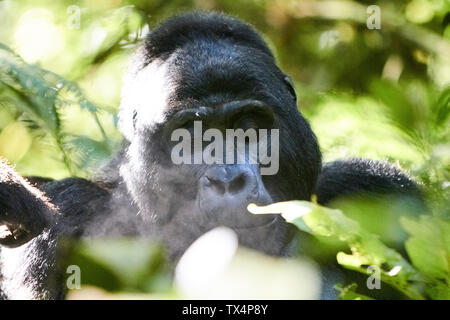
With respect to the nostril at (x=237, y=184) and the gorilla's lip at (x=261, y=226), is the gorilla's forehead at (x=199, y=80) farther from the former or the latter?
the gorilla's lip at (x=261, y=226)

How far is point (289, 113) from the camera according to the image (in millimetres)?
3996

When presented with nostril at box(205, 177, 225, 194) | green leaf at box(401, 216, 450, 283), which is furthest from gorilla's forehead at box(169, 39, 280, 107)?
green leaf at box(401, 216, 450, 283)

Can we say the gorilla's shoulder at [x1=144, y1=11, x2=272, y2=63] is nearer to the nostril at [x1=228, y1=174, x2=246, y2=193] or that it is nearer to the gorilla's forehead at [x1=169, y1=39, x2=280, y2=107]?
the gorilla's forehead at [x1=169, y1=39, x2=280, y2=107]

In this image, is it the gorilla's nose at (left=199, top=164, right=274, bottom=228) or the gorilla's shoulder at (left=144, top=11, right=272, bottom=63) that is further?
the gorilla's shoulder at (left=144, top=11, right=272, bottom=63)

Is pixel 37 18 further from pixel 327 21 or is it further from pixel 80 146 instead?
pixel 327 21

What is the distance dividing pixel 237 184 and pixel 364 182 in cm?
145

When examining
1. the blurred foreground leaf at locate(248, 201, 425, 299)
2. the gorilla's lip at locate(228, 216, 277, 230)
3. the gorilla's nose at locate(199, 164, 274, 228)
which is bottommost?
the gorilla's lip at locate(228, 216, 277, 230)

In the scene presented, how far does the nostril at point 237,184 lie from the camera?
128 inches

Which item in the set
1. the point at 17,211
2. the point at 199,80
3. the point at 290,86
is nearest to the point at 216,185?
the point at 199,80

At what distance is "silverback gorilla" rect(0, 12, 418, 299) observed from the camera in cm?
337

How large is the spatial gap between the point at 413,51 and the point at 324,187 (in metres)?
3.11

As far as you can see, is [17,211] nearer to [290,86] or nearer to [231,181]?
[231,181]

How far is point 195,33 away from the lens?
4.24m

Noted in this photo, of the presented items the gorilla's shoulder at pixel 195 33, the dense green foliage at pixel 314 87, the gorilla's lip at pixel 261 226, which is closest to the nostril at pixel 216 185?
the gorilla's lip at pixel 261 226
